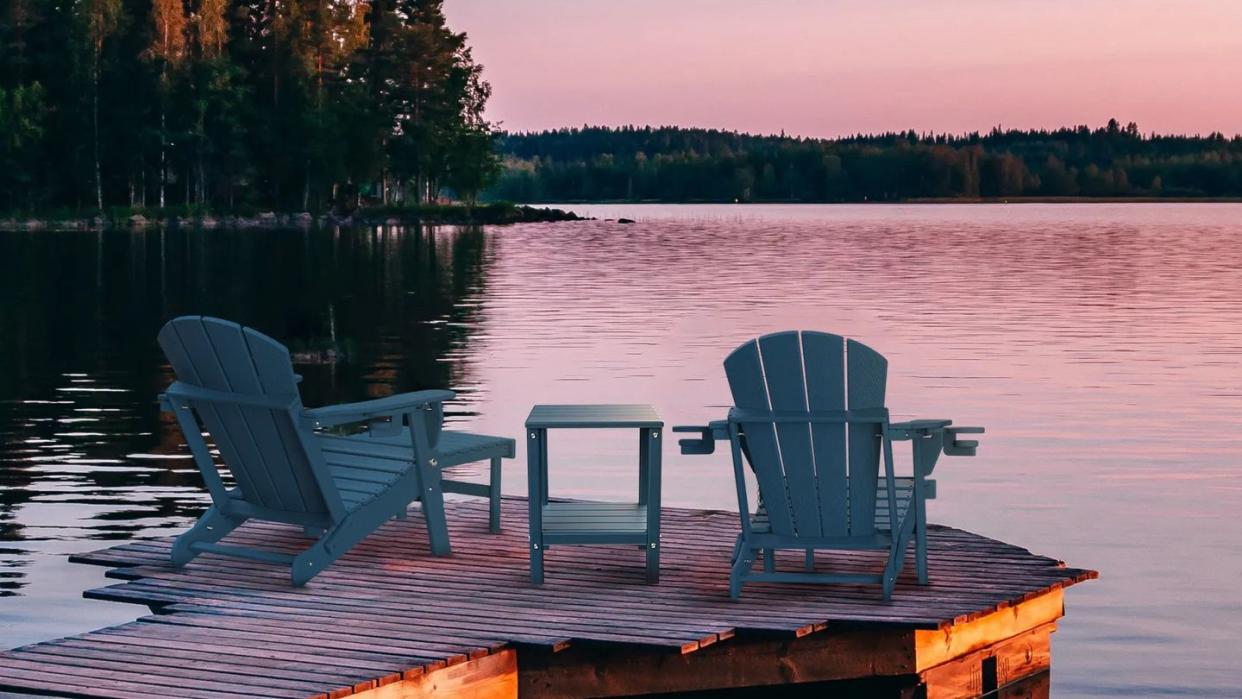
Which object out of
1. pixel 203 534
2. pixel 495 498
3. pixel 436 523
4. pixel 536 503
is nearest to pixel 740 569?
pixel 536 503

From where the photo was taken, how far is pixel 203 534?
26.2ft

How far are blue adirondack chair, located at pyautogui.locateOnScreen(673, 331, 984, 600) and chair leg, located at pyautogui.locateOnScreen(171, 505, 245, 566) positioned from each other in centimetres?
235

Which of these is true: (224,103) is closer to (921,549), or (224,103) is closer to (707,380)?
(707,380)

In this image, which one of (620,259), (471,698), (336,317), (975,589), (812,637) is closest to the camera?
(471,698)

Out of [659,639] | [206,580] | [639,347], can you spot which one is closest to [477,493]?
[206,580]

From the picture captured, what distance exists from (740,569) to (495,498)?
191cm

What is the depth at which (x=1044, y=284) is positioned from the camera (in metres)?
38.7

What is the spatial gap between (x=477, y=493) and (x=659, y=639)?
8.64 feet

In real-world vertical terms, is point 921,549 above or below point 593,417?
below

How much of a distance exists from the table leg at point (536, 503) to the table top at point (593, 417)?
0.24 feet

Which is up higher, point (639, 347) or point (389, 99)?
point (389, 99)

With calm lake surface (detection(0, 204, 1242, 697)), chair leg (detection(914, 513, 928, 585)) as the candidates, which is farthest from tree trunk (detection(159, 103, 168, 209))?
chair leg (detection(914, 513, 928, 585))

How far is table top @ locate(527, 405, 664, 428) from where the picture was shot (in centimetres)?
753

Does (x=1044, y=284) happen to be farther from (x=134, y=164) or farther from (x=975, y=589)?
(x=134, y=164)
